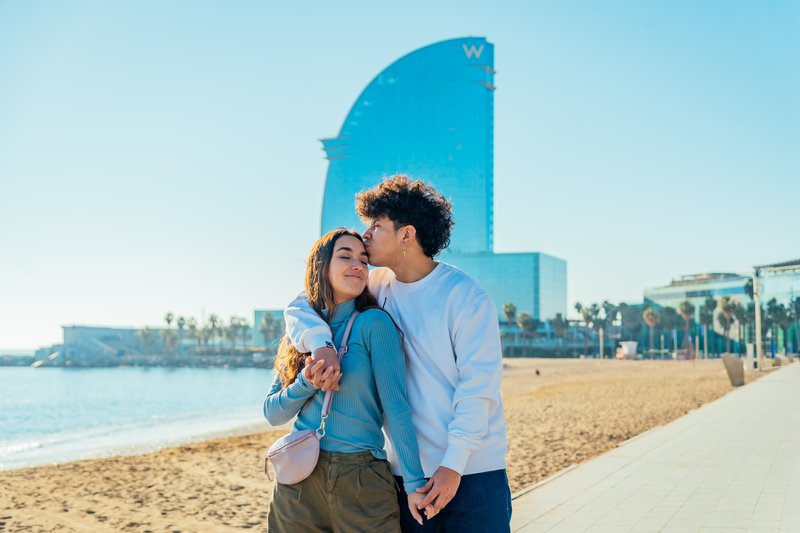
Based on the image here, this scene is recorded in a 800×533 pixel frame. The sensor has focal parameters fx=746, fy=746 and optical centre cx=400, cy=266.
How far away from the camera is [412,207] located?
2150 millimetres

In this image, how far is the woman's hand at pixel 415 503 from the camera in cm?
195

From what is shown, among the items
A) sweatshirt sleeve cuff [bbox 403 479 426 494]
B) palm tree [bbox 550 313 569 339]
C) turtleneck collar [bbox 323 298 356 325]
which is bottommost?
sweatshirt sleeve cuff [bbox 403 479 426 494]

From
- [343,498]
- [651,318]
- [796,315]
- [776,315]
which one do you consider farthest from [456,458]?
[651,318]

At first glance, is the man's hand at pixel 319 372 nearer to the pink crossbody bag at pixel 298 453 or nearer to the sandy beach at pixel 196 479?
the pink crossbody bag at pixel 298 453

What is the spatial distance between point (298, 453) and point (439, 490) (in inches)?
14.9

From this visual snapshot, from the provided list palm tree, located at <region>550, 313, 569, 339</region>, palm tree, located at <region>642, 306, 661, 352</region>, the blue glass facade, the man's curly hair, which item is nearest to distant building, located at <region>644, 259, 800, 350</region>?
palm tree, located at <region>642, 306, 661, 352</region>

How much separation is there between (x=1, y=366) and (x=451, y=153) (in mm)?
78121

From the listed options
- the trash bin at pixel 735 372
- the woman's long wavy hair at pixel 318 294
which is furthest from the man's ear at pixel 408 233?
the trash bin at pixel 735 372

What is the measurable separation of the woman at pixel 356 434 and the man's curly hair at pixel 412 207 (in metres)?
0.19

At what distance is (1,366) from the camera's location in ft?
387

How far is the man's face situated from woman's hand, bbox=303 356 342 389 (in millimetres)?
384

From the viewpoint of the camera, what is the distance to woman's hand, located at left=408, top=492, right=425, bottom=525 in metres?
1.95

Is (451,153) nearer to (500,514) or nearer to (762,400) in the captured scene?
(762,400)

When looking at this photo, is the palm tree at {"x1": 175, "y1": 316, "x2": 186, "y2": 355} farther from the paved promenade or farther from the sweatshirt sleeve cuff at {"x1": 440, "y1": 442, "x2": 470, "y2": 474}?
the sweatshirt sleeve cuff at {"x1": 440, "y1": 442, "x2": 470, "y2": 474}
